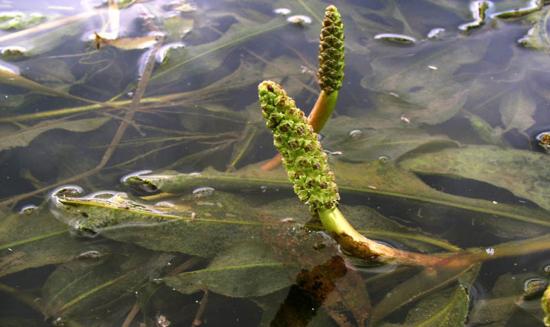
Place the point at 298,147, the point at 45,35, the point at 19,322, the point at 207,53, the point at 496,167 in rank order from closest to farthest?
the point at 298,147
the point at 19,322
the point at 496,167
the point at 207,53
the point at 45,35

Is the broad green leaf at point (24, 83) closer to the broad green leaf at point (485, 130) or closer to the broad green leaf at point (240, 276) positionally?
the broad green leaf at point (240, 276)

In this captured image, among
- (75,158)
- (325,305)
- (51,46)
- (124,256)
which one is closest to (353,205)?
(325,305)

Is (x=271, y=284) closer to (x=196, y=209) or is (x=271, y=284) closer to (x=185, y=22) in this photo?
(x=196, y=209)

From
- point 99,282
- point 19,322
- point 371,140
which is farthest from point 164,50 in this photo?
point 19,322

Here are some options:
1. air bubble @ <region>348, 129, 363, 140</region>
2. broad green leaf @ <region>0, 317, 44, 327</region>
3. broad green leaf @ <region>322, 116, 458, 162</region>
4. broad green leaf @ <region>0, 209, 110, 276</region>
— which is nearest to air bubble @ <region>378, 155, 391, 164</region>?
broad green leaf @ <region>322, 116, 458, 162</region>

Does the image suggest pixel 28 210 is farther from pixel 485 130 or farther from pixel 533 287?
pixel 485 130

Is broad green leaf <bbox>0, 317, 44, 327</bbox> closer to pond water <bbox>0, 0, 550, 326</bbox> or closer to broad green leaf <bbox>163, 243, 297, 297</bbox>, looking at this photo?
pond water <bbox>0, 0, 550, 326</bbox>

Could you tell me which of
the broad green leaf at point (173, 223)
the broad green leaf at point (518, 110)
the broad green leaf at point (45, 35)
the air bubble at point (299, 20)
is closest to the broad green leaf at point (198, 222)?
the broad green leaf at point (173, 223)

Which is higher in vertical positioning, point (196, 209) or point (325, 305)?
point (196, 209)
